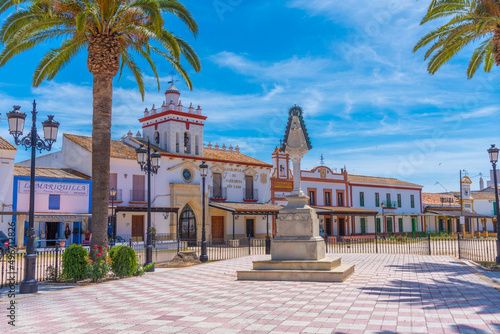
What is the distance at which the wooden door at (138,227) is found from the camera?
29.2 meters

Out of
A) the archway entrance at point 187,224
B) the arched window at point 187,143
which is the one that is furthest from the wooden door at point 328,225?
the arched window at point 187,143

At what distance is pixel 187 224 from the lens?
107 feet

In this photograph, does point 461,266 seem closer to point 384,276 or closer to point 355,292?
point 384,276

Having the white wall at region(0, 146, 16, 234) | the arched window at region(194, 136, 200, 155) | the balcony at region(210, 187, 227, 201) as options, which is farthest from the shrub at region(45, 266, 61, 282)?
the arched window at region(194, 136, 200, 155)

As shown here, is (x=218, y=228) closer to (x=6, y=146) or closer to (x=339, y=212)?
(x=339, y=212)

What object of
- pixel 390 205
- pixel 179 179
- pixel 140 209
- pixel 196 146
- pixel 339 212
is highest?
pixel 196 146

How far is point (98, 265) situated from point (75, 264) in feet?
1.84

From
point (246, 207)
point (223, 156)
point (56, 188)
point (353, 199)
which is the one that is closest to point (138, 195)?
point (56, 188)

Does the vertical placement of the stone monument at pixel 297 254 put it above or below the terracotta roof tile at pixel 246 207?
below

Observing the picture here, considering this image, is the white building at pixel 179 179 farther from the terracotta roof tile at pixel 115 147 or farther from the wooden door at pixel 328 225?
the wooden door at pixel 328 225

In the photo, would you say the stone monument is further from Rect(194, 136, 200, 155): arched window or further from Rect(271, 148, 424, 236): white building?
Rect(271, 148, 424, 236): white building

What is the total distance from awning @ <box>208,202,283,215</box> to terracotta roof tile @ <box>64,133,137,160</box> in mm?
6740

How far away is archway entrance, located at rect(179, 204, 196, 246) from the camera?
32.4 meters

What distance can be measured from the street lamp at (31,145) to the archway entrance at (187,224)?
21.8 meters
